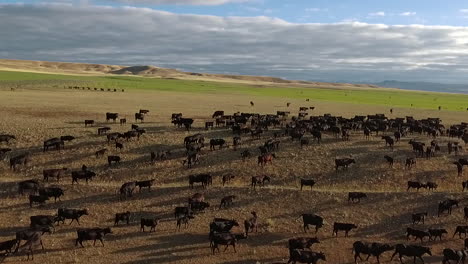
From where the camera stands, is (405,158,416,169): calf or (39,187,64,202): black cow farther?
(405,158,416,169): calf

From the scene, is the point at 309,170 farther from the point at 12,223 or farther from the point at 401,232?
→ the point at 12,223

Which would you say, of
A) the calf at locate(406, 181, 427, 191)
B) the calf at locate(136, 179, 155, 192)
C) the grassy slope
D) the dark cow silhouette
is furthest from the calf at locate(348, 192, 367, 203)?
the grassy slope

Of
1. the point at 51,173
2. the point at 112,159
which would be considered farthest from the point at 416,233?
the point at 51,173

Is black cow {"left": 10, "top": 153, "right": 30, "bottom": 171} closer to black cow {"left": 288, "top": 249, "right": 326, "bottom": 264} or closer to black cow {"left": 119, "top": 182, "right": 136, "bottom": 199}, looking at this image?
black cow {"left": 119, "top": 182, "right": 136, "bottom": 199}

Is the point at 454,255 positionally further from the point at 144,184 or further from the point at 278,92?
the point at 278,92

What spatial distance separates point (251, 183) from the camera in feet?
90.4

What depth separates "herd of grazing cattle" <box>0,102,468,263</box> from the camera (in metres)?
18.0

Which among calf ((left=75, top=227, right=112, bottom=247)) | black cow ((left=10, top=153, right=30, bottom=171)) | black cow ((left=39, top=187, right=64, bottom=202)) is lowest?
calf ((left=75, top=227, right=112, bottom=247))

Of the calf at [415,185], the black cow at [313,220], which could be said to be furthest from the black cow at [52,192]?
the calf at [415,185]

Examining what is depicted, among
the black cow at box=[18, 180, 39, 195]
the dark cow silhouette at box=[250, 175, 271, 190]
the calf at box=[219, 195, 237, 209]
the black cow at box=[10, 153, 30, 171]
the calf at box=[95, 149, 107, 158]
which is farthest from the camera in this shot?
the calf at box=[95, 149, 107, 158]

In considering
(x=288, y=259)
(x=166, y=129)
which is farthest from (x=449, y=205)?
(x=166, y=129)

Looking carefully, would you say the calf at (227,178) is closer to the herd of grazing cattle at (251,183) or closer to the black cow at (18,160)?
the herd of grazing cattle at (251,183)

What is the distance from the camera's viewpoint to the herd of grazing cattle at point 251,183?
59.1ft

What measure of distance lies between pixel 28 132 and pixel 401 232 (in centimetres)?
2949
